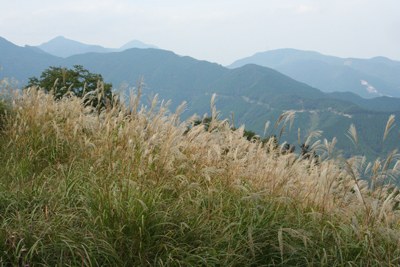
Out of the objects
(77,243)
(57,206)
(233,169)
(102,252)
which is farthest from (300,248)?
(57,206)

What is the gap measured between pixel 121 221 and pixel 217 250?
0.79 meters

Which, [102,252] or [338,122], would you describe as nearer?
[102,252]

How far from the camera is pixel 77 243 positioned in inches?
72.7

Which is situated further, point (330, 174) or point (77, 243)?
point (330, 174)

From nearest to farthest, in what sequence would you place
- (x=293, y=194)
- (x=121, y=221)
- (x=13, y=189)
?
(x=121, y=221) → (x=13, y=189) → (x=293, y=194)

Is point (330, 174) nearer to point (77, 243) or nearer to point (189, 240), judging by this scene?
point (189, 240)

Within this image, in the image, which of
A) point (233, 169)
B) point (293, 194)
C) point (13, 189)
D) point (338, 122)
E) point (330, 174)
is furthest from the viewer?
point (338, 122)

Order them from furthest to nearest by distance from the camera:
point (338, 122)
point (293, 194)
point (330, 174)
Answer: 1. point (338, 122)
2. point (293, 194)
3. point (330, 174)

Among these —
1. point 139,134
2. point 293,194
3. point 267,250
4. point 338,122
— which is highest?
point 139,134

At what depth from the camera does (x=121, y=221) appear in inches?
75.0

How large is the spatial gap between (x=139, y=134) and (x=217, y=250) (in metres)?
1.87

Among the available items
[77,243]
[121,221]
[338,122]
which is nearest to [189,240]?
[121,221]

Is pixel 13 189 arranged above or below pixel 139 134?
below

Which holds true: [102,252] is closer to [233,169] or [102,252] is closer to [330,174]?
[233,169]
